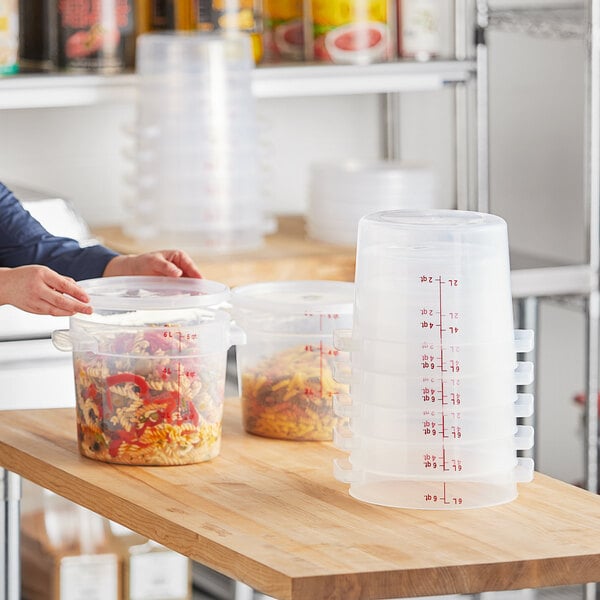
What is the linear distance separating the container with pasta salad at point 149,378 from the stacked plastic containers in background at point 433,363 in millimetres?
192

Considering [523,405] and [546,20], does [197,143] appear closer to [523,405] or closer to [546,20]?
[546,20]

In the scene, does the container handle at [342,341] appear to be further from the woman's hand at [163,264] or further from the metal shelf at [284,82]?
the metal shelf at [284,82]

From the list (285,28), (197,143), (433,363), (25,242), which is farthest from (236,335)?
(285,28)

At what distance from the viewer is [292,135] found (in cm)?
313

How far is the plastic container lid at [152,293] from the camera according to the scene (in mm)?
1453

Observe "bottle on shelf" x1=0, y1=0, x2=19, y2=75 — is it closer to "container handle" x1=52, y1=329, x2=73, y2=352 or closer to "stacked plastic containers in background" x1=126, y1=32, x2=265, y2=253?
"stacked plastic containers in background" x1=126, y1=32, x2=265, y2=253

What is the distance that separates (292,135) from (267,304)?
1614 millimetres

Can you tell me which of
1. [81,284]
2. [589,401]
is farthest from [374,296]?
[589,401]

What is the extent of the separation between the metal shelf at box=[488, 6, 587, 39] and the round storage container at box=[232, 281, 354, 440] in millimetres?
1285

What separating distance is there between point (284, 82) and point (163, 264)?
3.54ft

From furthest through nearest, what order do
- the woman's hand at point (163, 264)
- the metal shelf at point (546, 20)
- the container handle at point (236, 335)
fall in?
the metal shelf at point (546, 20) → the woman's hand at point (163, 264) → the container handle at point (236, 335)

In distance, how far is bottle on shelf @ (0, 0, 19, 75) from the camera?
2.50 m

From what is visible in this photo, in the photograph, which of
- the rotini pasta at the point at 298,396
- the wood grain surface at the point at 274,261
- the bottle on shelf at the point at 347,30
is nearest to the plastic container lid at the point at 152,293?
the rotini pasta at the point at 298,396

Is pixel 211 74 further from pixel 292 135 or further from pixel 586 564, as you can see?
pixel 586 564
